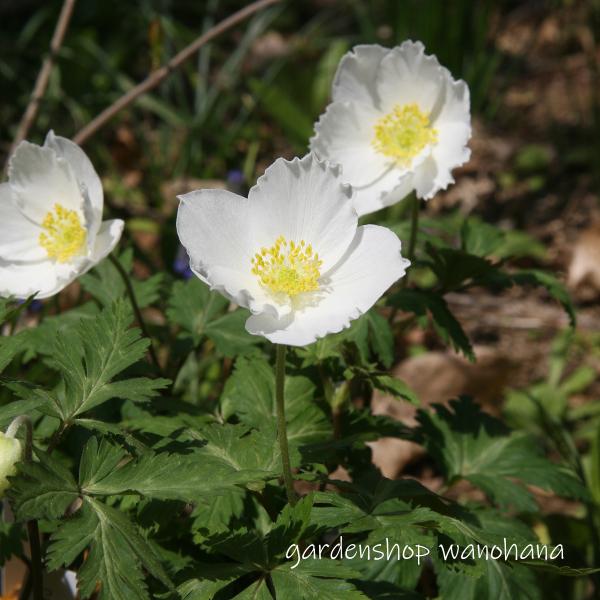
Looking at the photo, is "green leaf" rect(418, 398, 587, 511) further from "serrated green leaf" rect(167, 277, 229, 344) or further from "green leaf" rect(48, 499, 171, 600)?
"green leaf" rect(48, 499, 171, 600)

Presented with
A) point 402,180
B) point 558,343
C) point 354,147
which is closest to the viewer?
point 402,180

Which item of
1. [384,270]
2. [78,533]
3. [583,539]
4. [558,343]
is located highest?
[384,270]

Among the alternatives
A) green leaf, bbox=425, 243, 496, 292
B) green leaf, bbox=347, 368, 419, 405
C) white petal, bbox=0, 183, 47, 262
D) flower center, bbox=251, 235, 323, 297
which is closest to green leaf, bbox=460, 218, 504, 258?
green leaf, bbox=425, 243, 496, 292

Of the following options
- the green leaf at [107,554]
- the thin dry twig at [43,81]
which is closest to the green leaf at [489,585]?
the green leaf at [107,554]

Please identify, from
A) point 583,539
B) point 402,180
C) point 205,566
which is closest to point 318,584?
point 205,566

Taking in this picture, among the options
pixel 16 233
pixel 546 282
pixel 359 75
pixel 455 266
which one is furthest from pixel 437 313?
pixel 16 233

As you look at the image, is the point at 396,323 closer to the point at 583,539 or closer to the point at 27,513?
the point at 583,539

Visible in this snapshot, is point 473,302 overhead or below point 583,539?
overhead
